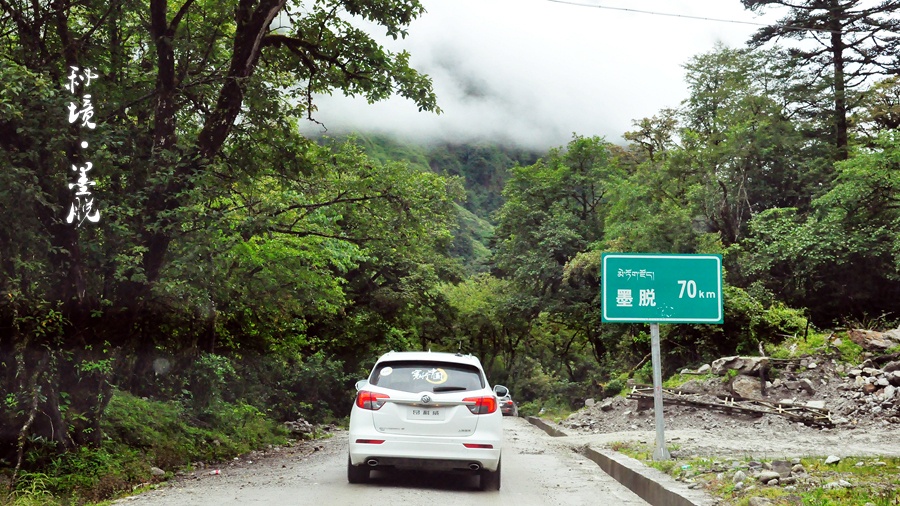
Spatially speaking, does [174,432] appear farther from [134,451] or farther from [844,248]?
[844,248]

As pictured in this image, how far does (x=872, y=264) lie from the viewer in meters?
31.4

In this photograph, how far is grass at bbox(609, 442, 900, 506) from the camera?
Result: 7.14 m

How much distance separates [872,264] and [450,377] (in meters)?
26.9

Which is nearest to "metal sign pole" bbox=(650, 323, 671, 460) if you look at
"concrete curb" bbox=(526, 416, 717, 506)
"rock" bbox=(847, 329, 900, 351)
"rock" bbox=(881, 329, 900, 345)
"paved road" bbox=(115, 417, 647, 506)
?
"concrete curb" bbox=(526, 416, 717, 506)

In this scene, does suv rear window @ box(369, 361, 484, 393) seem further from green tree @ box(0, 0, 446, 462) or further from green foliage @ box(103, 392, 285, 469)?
green foliage @ box(103, 392, 285, 469)

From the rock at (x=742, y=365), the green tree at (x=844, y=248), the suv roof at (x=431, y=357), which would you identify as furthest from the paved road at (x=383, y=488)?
the green tree at (x=844, y=248)

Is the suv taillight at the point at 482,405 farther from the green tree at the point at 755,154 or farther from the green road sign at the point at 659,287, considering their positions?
the green tree at the point at 755,154

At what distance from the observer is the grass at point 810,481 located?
7.14 m

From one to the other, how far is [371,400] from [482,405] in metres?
1.38

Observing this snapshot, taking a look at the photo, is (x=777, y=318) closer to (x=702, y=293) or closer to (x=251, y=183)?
(x=702, y=293)

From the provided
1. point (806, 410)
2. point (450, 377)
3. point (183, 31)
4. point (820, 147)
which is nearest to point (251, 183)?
point (183, 31)

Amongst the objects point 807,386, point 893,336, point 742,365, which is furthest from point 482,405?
point 893,336

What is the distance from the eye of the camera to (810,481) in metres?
8.40

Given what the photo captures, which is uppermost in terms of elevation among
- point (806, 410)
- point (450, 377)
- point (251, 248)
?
point (251, 248)
